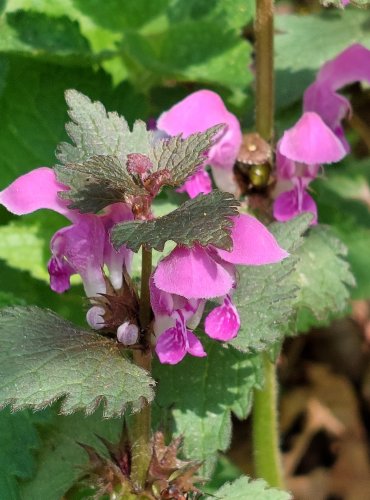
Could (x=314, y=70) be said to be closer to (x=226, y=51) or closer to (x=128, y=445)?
(x=226, y=51)

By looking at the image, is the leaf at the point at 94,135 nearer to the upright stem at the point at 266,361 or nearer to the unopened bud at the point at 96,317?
the unopened bud at the point at 96,317

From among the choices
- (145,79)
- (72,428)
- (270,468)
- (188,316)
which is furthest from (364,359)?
(188,316)

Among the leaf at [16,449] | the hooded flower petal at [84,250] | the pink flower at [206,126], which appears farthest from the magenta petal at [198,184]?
the leaf at [16,449]

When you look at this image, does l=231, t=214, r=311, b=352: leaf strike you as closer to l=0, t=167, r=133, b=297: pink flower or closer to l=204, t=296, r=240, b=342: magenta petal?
l=204, t=296, r=240, b=342: magenta petal

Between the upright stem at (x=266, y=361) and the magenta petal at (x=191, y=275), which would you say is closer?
the magenta petal at (x=191, y=275)

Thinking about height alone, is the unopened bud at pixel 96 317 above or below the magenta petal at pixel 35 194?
below

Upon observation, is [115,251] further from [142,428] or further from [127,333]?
[142,428]

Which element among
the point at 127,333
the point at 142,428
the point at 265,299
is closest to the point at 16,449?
the point at 142,428
